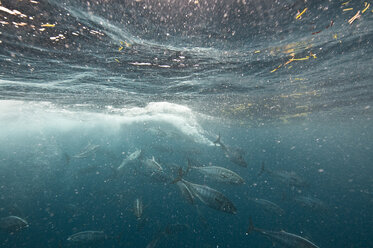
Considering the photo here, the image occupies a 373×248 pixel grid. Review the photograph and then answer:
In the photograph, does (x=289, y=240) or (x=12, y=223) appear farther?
(x=12, y=223)

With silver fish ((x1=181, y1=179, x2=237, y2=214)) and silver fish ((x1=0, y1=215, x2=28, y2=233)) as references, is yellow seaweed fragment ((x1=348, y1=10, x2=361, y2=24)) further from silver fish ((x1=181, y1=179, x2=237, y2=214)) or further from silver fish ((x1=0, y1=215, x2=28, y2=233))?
silver fish ((x1=0, y1=215, x2=28, y2=233))

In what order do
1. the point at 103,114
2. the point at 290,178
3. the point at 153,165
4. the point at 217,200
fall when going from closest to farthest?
the point at 217,200, the point at 153,165, the point at 290,178, the point at 103,114

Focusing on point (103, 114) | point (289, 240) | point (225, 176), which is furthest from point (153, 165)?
point (103, 114)

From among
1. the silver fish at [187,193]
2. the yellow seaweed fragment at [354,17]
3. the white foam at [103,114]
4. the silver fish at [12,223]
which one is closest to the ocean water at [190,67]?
the yellow seaweed fragment at [354,17]

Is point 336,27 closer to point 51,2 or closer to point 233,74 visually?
point 233,74

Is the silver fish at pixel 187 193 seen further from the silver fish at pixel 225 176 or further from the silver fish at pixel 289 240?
the silver fish at pixel 289 240

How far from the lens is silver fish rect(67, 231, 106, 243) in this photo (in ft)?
26.9

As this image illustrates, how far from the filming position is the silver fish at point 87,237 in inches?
323

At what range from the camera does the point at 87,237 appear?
8.38 meters

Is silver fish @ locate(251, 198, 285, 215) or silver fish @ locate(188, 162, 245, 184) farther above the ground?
silver fish @ locate(188, 162, 245, 184)

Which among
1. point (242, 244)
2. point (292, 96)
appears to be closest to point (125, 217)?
point (242, 244)

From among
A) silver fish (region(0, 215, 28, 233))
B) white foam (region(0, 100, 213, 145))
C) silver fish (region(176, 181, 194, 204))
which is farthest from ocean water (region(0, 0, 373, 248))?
white foam (region(0, 100, 213, 145))

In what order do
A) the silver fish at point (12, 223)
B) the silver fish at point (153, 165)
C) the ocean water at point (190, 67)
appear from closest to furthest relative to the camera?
1. the ocean water at point (190, 67)
2. the silver fish at point (12, 223)
3. the silver fish at point (153, 165)

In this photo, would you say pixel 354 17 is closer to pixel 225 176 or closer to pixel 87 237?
pixel 225 176
